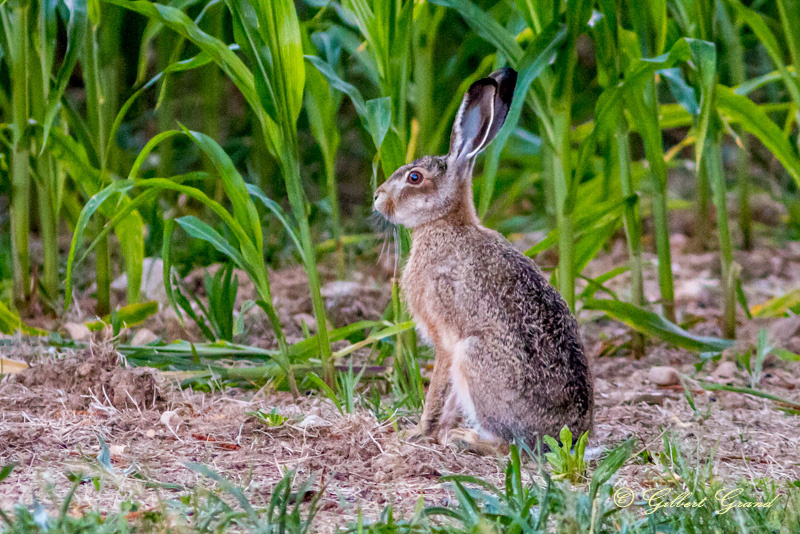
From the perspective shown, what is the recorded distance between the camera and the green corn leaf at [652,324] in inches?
166

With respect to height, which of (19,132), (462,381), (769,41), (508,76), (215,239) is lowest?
(462,381)

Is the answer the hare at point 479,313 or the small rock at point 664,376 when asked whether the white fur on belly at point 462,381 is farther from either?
the small rock at point 664,376

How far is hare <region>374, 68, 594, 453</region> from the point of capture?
3.15 meters

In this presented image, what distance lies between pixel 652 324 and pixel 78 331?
2.81m

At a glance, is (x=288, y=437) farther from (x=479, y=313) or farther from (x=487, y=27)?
(x=487, y=27)

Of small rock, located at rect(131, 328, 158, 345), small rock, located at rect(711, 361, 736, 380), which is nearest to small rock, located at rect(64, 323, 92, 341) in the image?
small rock, located at rect(131, 328, 158, 345)

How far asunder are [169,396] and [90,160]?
1454mm

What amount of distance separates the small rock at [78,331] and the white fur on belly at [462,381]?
1.94m

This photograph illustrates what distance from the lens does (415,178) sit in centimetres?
361

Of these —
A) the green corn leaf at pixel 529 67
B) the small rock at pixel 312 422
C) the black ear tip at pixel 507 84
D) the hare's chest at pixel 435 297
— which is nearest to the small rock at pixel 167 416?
the small rock at pixel 312 422

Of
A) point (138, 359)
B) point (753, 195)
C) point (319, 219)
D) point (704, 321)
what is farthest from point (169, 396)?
point (753, 195)
